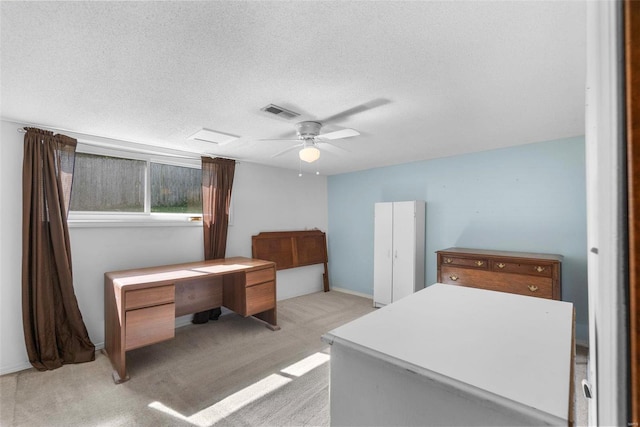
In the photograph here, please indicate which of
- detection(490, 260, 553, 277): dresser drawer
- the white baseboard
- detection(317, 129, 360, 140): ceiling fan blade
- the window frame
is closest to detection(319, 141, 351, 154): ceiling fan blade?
detection(317, 129, 360, 140): ceiling fan blade

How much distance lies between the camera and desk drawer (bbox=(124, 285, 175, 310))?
2533 millimetres

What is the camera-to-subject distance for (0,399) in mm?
2191

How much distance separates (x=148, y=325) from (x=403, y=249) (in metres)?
3.22

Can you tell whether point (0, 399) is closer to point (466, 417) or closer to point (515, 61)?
point (466, 417)

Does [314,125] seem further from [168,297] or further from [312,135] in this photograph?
[168,297]

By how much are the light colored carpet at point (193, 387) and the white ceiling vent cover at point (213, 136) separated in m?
2.21

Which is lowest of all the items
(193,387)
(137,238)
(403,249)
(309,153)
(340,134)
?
(193,387)

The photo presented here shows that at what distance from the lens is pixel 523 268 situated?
301 centimetres

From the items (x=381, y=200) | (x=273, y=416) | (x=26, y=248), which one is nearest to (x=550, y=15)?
(x=273, y=416)

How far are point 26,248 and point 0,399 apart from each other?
1.17m

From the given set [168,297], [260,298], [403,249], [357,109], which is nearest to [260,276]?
[260,298]

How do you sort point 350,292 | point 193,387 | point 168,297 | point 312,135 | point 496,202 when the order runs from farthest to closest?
point 350,292
point 496,202
point 168,297
point 312,135
point 193,387

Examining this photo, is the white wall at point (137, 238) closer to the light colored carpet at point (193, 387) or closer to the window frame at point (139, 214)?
the window frame at point (139, 214)

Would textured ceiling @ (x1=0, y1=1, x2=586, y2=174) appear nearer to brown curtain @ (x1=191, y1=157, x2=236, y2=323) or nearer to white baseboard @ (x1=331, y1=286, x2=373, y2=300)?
brown curtain @ (x1=191, y1=157, x2=236, y2=323)
